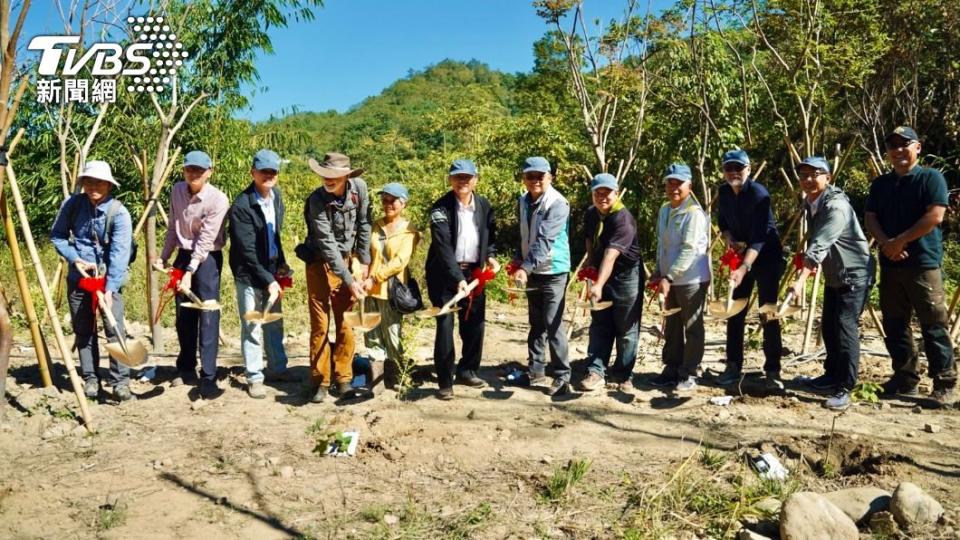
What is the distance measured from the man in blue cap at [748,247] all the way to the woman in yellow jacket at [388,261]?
211 cm

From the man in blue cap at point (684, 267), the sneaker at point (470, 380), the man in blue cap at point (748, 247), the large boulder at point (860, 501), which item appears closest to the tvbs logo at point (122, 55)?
the sneaker at point (470, 380)

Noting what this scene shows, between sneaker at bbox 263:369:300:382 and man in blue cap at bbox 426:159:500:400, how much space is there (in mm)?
1188

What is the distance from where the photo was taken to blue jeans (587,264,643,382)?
498cm

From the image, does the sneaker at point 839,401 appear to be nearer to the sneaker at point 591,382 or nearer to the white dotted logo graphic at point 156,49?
the sneaker at point 591,382

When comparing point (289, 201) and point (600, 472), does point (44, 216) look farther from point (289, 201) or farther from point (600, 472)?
point (600, 472)

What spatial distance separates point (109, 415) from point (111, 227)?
120 cm

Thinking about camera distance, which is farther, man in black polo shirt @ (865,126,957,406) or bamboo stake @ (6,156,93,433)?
man in black polo shirt @ (865,126,957,406)

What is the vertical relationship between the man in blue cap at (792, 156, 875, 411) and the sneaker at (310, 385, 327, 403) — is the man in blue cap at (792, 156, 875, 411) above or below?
above

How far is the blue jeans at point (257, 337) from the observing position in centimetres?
498

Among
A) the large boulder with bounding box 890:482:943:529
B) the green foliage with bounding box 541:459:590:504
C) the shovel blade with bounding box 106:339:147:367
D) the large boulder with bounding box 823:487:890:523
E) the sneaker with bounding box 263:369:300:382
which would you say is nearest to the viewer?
the large boulder with bounding box 890:482:943:529

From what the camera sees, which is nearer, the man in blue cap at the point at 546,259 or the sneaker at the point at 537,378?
the man in blue cap at the point at 546,259

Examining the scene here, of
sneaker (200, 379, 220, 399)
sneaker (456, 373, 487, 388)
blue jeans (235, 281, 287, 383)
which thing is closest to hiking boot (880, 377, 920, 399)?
sneaker (456, 373, 487, 388)

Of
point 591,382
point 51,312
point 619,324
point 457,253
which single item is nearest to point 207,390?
point 51,312

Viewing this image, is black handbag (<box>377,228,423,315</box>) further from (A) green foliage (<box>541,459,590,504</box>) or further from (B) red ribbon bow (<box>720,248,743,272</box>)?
(B) red ribbon bow (<box>720,248,743,272</box>)
